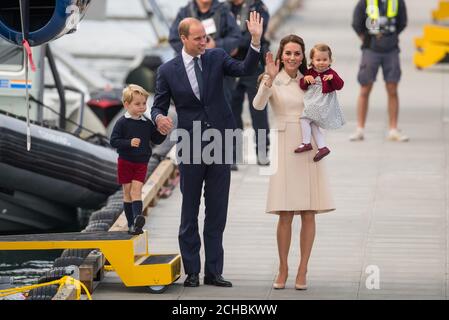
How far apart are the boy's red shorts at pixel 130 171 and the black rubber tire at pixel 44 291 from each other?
112 cm

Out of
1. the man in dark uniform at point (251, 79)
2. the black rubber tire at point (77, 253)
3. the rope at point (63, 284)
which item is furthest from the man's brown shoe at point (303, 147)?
the man in dark uniform at point (251, 79)

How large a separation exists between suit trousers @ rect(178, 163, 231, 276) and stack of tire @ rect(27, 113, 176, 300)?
91 centimetres

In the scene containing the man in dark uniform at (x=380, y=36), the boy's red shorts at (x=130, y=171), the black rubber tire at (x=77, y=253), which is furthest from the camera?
the man in dark uniform at (x=380, y=36)

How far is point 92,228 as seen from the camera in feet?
42.6

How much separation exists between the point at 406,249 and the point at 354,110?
8.18m

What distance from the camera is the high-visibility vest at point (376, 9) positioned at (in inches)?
659

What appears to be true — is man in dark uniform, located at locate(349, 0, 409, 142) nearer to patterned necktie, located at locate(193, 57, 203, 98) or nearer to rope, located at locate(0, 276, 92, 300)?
patterned necktie, located at locate(193, 57, 203, 98)

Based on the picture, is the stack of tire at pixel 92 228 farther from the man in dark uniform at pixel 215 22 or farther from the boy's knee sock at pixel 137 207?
the man in dark uniform at pixel 215 22

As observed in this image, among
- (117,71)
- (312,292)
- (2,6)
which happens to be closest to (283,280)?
(312,292)

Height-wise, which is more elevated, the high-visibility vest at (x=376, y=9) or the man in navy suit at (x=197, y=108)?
the high-visibility vest at (x=376, y=9)

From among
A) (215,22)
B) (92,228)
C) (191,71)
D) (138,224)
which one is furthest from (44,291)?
(215,22)

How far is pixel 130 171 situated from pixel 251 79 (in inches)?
186

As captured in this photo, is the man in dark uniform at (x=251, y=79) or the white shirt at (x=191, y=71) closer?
the white shirt at (x=191, y=71)

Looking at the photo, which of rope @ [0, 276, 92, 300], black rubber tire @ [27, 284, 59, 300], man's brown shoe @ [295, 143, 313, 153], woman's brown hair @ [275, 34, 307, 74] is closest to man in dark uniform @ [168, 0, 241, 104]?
woman's brown hair @ [275, 34, 307, 74]
